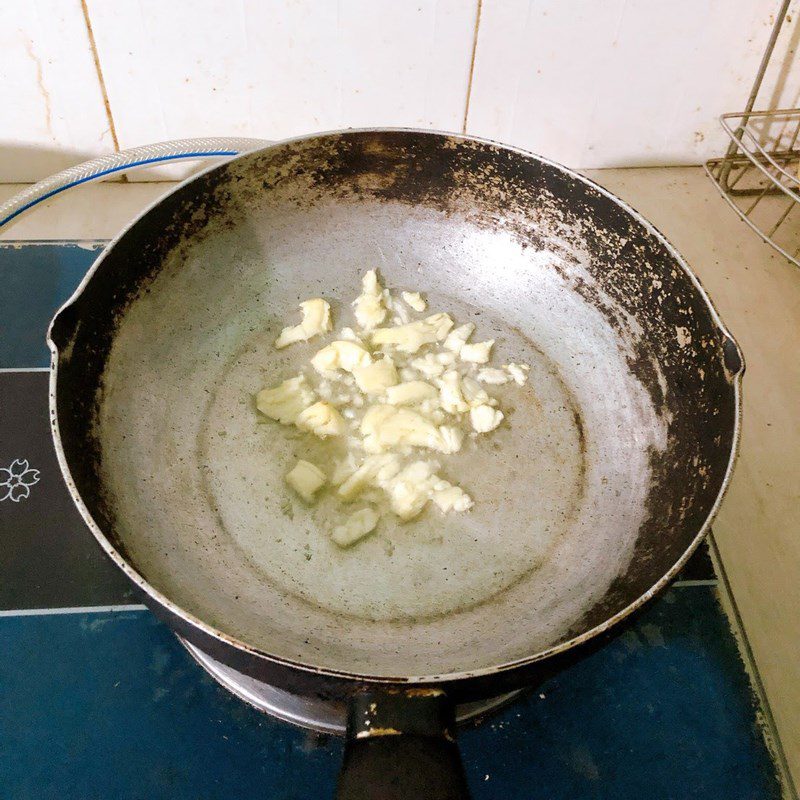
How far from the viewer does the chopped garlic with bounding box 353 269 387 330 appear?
0.92 m

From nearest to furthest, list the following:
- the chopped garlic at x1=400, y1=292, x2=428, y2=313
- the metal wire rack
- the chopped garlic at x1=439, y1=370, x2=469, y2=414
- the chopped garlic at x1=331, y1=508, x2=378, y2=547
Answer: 1. the chopped garlic at x1=331, y1=508, x2=378, y2=547
2. the chopped garlic at x1=439, y1=370, x2=469, y2=414
3. the chopped garlic at x1=400, y1=292, x2=428, y2=313
4. the metal wire rack

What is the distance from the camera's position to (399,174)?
36.7 inches

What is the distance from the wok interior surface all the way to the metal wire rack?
44cm

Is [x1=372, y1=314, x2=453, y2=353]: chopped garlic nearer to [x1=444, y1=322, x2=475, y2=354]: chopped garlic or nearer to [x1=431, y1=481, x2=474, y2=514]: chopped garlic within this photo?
[x1=444, y1=322, x2=475, y2=354]: chopped garlic

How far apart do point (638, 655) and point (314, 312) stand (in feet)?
1.83

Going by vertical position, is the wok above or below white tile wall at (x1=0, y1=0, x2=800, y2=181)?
below

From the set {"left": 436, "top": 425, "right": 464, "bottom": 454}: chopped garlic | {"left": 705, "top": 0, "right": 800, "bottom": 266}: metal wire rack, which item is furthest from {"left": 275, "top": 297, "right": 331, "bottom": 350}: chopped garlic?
{"left": 705, "top": 0, "right": 800, "bottom": 266}: metal wire rack

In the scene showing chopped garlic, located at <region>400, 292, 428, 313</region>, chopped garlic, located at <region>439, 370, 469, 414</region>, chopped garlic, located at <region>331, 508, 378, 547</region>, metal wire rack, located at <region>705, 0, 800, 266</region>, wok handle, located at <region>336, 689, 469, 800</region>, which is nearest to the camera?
wok handle, located at <region>336, 689, 469, 800</region>

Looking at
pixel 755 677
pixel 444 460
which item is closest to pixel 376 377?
pixel 444 460

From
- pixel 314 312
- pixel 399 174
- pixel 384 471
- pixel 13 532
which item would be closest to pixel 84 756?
pixel 13 532

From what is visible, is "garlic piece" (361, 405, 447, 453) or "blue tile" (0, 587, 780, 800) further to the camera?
"garlic piece" (361, 405, 447, 453)

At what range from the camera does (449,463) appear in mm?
809

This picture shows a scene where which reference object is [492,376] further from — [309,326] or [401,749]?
[401,749]

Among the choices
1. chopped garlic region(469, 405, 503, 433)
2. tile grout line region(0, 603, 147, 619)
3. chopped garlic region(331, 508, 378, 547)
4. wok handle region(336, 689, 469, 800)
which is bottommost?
tile grout line region(0, 603, 147, 619)
